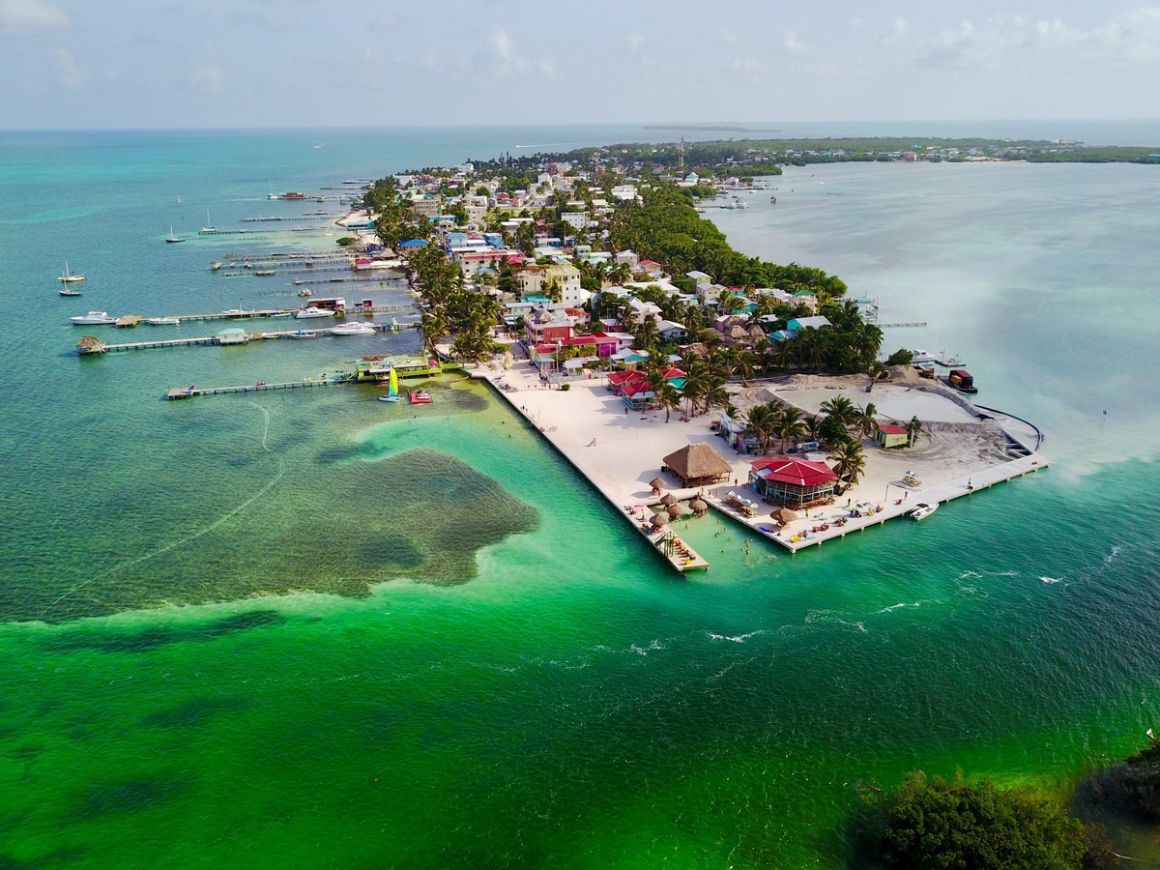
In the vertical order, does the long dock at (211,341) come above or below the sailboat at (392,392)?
below

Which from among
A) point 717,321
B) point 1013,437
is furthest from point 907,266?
point 1013,437

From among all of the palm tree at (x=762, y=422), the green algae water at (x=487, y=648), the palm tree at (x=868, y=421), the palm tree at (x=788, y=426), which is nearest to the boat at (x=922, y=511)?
the green algae water at (x=487, y=648)

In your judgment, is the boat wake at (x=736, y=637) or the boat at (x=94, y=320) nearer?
the boat wake at (x=736, y=637)

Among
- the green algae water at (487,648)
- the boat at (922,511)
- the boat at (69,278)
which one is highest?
the boat at (922,511)

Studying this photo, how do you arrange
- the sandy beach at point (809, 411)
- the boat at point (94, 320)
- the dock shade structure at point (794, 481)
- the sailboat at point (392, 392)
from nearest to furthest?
the dock shade structure at point (794, 481)
the sandy beach at point (809, 411)
the sailboat at point (392, 392)
the boat at point (94, 320)

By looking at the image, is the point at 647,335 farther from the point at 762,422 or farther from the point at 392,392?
the point at 762,422

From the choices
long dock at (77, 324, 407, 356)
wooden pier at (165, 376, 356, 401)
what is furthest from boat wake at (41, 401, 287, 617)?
long dock at (77, 324, 407, 356)

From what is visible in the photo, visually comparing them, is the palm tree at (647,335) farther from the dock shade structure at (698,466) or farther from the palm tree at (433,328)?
the dock shade structure at (698,466)

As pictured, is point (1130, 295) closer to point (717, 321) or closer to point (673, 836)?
point (717, 321)
